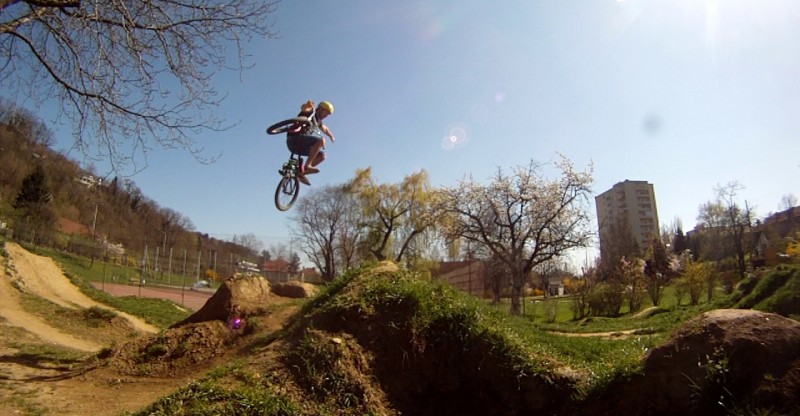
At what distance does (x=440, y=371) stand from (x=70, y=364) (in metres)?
7.03

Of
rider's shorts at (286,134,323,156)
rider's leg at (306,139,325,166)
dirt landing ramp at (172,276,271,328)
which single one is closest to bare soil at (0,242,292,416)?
dirt landing ramp at (172,276,271,328)

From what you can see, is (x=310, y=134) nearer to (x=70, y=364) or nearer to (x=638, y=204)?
(x=70, y=364)

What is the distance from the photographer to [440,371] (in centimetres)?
471

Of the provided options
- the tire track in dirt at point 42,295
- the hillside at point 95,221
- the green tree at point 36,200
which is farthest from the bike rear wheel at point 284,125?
the green tree at point 36,200

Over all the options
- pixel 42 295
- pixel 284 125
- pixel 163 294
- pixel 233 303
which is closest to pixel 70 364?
pixel 233 303

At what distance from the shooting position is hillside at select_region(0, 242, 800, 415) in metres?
3.35

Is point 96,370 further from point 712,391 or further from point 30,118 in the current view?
point 712,391

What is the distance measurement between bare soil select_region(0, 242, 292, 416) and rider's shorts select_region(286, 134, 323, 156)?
3627 mm

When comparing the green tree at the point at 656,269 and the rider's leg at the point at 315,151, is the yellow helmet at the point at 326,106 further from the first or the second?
the green tree at the point at 656,269

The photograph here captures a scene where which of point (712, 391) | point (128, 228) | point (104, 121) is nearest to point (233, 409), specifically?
point (712, 391)

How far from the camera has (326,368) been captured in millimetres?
4277

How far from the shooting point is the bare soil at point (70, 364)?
5.58m

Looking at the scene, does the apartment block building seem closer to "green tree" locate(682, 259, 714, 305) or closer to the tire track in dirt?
"green tree" locate(682, 259, 714, 305)

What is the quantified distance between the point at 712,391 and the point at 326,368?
10.5 ft
